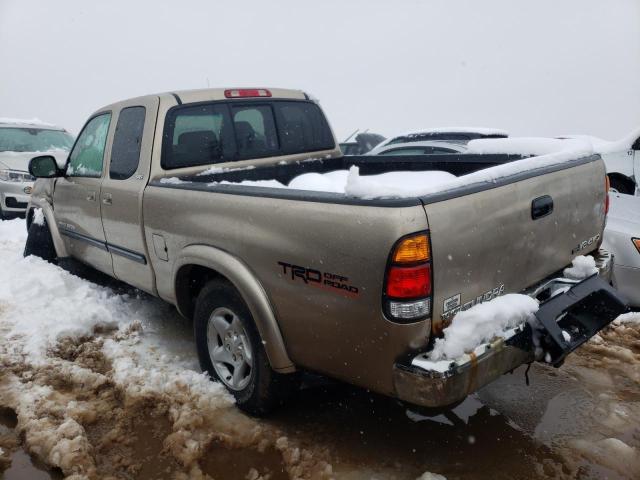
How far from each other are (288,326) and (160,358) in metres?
1.59

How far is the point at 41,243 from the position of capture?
550 centimetres

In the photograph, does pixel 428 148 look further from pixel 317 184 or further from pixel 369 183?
pixel 369 183

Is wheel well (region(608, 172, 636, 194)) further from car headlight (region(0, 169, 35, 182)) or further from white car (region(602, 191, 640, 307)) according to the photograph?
car headlight (region(0, 169, 35, 182))

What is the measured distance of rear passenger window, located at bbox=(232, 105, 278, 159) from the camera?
4.00 m

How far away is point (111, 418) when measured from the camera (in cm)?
314

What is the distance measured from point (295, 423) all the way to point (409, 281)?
4.57ft

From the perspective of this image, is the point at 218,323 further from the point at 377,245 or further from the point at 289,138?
the point at 289,138

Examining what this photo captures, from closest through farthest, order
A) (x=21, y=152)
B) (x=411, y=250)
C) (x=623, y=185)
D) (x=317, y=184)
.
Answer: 1. (x=411, y=250)
2. (x=317, y=184)
3. (x=623, y=185)
4. (x=21, y=152)

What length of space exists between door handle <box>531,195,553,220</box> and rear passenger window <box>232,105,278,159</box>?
7.24ft

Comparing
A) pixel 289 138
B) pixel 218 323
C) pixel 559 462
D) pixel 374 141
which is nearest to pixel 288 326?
pixel 218 323

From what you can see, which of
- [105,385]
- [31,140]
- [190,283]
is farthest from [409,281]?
[31,140]

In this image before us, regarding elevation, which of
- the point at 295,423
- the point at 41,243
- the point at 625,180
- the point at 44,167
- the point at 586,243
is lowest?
the point at 295,423

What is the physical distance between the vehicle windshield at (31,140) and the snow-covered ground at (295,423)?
22.7ft

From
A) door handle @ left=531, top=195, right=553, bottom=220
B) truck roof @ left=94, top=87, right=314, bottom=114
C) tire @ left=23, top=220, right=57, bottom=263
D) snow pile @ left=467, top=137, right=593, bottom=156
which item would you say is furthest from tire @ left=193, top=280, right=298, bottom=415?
tire @ left=23, top=220, right=57, bottom=263
